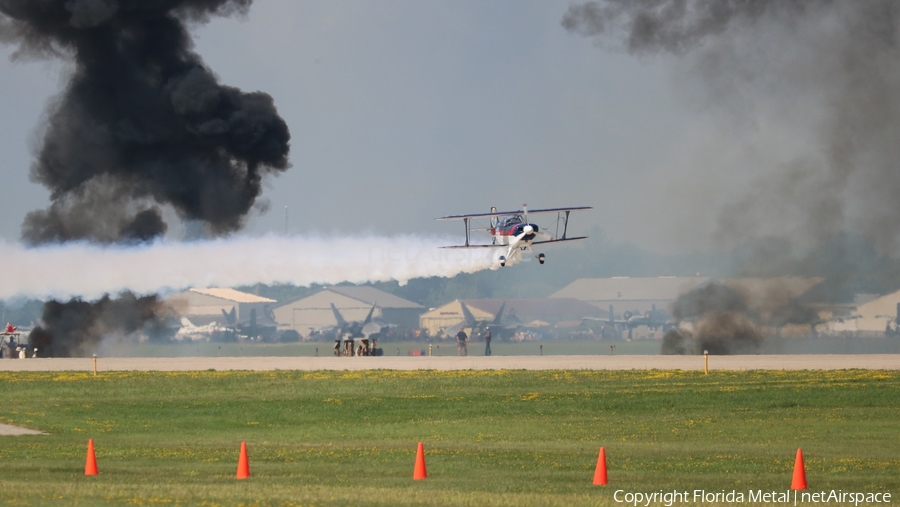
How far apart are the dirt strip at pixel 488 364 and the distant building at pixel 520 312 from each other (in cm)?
4513

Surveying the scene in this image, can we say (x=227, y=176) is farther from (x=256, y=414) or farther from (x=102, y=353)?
(x=256, y=414)

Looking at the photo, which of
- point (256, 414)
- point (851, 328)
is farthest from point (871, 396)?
point (851, 328)

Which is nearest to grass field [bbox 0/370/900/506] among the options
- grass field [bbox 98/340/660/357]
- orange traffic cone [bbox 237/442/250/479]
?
orange traffic cone [bbox 237/442/250/479]

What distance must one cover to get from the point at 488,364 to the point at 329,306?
65.9 metres

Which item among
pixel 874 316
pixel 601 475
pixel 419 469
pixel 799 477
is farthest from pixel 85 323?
pixel 799 477

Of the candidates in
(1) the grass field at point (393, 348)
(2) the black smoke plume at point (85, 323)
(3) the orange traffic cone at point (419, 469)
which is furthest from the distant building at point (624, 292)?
(3) the orange traffic cone at point (419, 469)

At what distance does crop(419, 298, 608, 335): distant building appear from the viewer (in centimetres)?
10938

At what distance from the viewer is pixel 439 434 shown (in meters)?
31.4

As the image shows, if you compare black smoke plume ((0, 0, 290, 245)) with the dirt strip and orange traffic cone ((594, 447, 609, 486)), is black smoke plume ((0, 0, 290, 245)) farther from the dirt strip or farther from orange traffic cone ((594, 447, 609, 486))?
orange traffic cone ((594, 447, 609, 486))

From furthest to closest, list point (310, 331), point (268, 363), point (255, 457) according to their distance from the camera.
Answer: point (310, 331), point (268, 363), point (255, 457)

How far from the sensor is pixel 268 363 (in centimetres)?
6084

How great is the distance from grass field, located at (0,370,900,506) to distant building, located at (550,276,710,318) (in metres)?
66.5

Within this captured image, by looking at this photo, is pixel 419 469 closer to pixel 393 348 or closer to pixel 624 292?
pixel 393 348

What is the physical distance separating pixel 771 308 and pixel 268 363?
116ft
